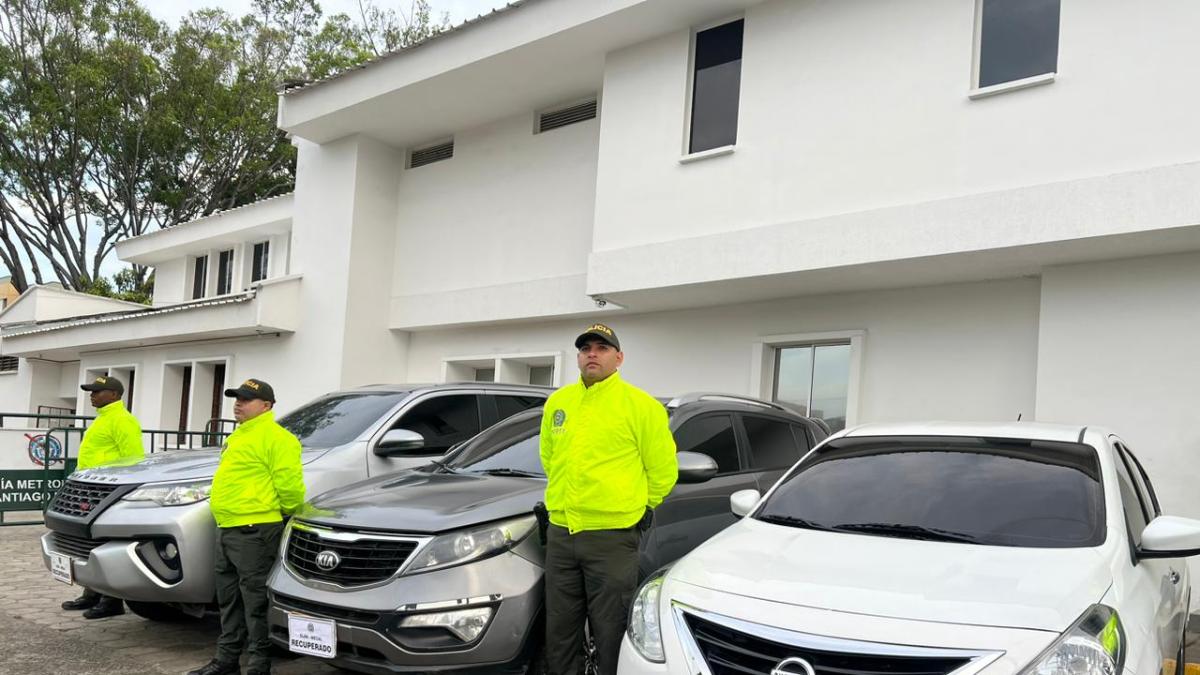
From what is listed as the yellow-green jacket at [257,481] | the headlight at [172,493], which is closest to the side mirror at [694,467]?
the yellow-green jacket at [257,481]

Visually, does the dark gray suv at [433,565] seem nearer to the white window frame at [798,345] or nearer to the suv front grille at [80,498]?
the suv front grille at [80,498]

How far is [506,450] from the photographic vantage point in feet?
19.6

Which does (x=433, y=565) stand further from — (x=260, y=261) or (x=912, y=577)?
(x=260, y=261)

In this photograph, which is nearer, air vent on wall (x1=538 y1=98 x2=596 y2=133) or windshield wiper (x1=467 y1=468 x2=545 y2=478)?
windshield wiper (x1=467 y1=468 x2=545 y2=478)

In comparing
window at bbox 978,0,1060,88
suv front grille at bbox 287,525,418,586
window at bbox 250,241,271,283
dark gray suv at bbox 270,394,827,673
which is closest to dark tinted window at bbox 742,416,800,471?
dark gray suv at bbox 270,394,827,673

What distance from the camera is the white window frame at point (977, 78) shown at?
824 cm

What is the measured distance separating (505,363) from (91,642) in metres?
8.42

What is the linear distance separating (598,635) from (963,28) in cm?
728

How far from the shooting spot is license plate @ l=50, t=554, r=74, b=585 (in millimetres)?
6031

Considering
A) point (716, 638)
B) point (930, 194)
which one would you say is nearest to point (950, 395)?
point (930, 194)

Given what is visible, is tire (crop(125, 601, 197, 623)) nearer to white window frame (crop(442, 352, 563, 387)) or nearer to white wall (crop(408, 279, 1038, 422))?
white window frame (crop(442, 352, 563, 387))

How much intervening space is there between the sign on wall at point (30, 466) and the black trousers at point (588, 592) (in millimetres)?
10248

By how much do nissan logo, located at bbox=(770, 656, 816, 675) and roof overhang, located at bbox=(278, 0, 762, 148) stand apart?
29.6 feet

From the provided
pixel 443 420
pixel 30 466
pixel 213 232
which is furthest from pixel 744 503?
pixel 213 232
